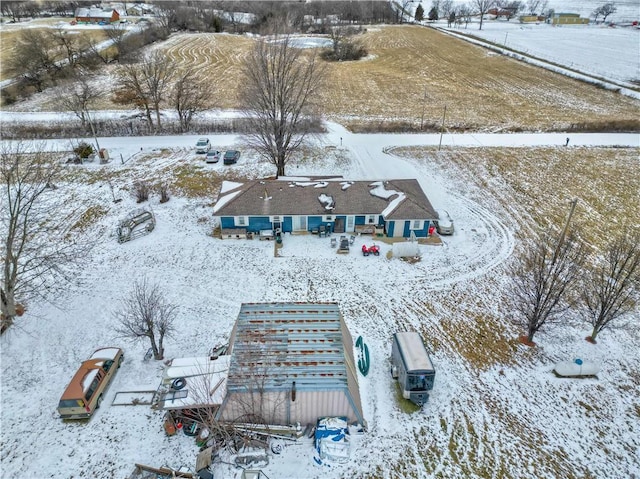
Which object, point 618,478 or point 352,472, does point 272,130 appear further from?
point 618,478

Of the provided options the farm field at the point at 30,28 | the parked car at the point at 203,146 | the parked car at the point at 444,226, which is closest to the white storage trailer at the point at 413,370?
the parked car at the point at 444,226

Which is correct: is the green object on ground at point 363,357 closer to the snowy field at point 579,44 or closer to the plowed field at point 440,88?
the plowed field at point 440,88

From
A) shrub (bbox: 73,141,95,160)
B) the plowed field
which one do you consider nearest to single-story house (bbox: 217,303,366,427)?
shrub (bbox: 73,141,95,160)

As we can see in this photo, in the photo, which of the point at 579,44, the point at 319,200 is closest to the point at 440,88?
the point at 319,200

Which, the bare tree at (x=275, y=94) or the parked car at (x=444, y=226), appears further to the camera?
the bare tree at (x=275, y=94)

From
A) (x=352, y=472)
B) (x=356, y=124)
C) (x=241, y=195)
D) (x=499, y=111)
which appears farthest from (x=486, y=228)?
(x=499, y=111)

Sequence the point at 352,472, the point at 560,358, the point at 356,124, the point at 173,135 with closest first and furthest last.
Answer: the point at 352,472
the point at 560,358
the point at 173,135
the point at 356,124

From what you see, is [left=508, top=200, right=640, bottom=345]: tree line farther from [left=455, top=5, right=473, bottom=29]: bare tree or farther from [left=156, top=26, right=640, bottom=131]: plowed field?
[left=455, top=5, right=473, bottom=29]: bare tree

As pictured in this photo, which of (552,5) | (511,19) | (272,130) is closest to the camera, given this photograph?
(272,130)
